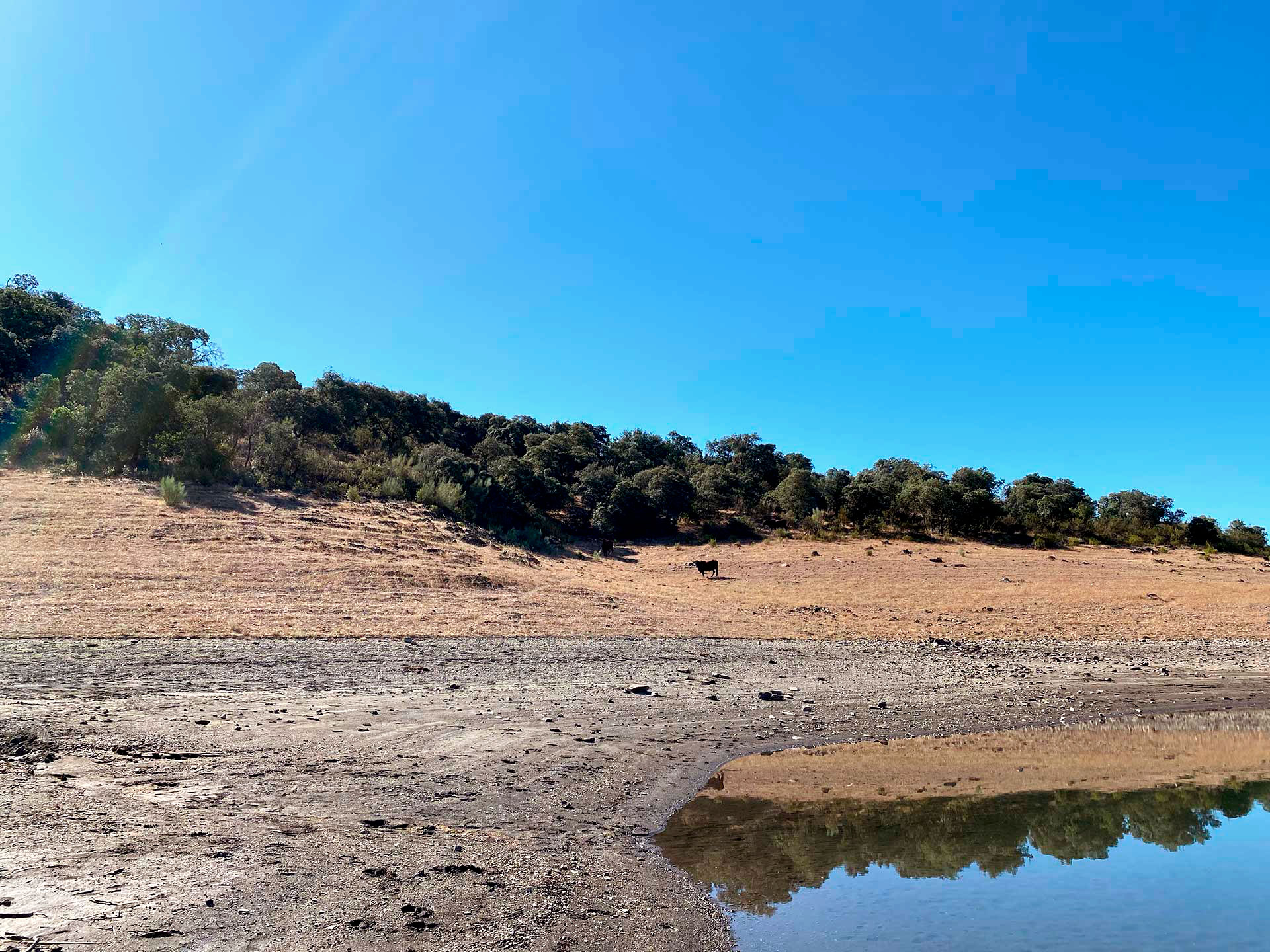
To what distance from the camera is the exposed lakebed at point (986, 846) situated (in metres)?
5.41

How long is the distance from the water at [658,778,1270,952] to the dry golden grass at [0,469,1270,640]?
12.0m

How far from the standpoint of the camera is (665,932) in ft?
16.2

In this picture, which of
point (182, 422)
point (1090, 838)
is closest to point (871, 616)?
point (1090, 838)

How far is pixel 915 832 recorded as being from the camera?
7.37 m

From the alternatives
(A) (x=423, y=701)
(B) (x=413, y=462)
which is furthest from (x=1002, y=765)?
(B) (x=413, y=462)

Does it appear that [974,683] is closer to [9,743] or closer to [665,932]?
[665,932]

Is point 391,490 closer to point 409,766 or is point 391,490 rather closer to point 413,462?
point 413,462

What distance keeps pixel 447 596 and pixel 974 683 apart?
1500 centimetres

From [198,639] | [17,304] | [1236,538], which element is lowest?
[198,639]

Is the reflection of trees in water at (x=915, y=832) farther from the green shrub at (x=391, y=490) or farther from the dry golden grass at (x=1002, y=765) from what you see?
the green shrub at (x=391, y=490)

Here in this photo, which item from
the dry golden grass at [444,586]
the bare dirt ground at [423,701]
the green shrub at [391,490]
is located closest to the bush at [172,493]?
the dry golden grass at [444,586]

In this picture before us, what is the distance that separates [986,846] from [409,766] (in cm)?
587

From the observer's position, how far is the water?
5.31 metres

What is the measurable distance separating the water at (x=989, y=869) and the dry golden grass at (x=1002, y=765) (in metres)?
0.28
